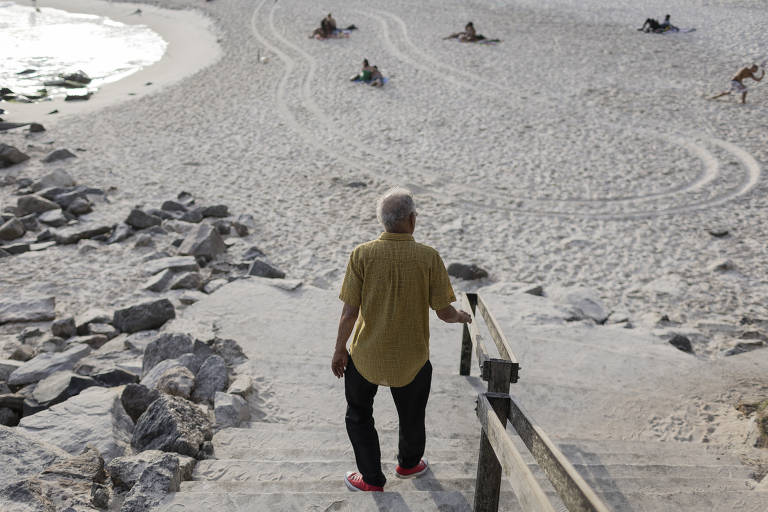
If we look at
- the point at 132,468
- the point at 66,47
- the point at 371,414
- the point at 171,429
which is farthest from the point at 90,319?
the point at 66,47

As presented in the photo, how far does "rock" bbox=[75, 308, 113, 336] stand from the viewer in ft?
21.1

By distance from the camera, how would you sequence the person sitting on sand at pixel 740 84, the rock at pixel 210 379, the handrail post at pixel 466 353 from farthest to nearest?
the person sitting on sand at pixel 740 84
the handrail post at pixel 466 353
the rock at pixel 210 379

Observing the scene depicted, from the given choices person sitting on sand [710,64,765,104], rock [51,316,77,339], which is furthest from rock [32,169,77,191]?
person sitting on sand [710,64,765,104]

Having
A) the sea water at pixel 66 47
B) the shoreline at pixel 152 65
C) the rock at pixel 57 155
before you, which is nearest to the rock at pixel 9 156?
the rock at pixel 57 155

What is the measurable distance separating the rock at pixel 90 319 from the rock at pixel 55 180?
5002 mm

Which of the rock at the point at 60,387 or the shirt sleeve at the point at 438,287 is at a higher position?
the shirt sleeve at the point at 438,287

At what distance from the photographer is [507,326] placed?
21.0ft

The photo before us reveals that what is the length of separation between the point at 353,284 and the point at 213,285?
480 cm

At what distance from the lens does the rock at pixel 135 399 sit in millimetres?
4387

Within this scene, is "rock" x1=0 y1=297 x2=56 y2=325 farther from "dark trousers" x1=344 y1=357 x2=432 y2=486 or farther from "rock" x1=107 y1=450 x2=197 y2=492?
"dark trousers" x1=344 y1=357 x2=432 y2=486

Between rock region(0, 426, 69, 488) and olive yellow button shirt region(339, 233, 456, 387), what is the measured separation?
6.19ft

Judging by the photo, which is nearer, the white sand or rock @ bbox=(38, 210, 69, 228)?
the white sand

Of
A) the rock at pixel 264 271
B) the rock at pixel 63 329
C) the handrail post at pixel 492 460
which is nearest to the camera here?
the handrail post at pixel 492 460

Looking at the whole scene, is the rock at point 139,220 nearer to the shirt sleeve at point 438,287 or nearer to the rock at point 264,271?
the rock at point 264,271
